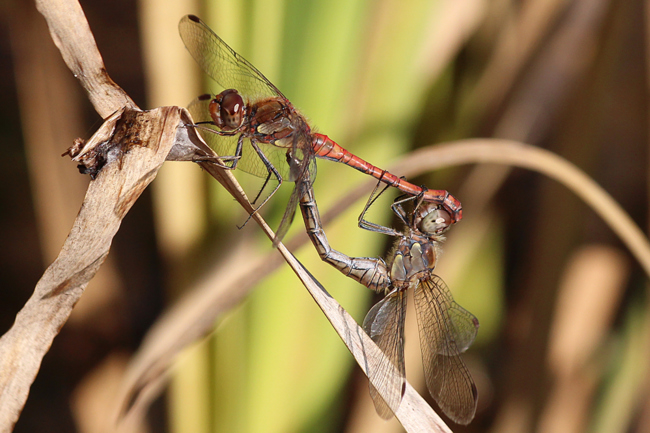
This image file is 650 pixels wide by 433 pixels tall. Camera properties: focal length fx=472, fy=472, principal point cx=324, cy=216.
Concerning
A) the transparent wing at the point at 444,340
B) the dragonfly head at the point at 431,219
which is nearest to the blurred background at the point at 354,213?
the dragonfly head at the point at 431,219

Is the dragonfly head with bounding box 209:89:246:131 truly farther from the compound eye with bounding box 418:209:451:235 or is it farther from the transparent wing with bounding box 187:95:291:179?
the compound eye with bounding box 418:209:451:235

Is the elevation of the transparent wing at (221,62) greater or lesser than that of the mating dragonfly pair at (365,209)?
greater

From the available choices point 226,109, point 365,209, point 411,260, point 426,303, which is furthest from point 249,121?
point 426,303

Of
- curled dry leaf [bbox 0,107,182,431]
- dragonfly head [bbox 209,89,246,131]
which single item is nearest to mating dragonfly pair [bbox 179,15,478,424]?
dragonfly head [bbox 209,89,246,131]

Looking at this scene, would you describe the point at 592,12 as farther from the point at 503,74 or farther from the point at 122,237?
the point at 122,237

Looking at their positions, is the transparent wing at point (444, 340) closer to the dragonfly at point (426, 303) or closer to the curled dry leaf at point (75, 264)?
the dragonfly at point (426, 303)

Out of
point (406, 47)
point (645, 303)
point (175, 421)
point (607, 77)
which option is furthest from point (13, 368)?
point (645, 303)

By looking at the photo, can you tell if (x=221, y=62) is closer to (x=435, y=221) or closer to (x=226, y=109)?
(x=226, y=109)

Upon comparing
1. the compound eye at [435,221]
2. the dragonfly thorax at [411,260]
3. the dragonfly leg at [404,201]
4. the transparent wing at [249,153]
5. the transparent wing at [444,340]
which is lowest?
the transparent wing at [444,340]
